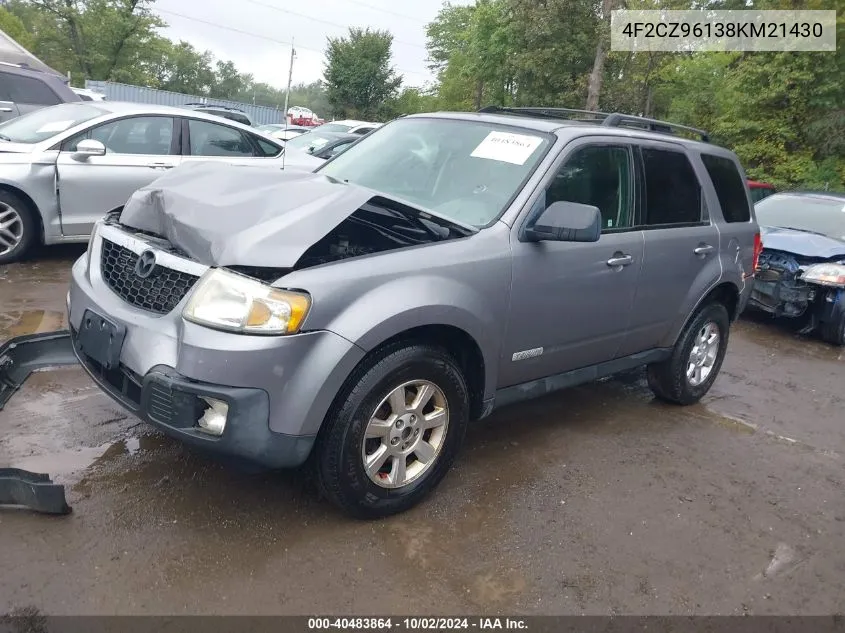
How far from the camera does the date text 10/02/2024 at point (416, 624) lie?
7.86 ft

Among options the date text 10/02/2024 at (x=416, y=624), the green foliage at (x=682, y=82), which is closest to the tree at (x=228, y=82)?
the green foliage at (x=682, y=82)

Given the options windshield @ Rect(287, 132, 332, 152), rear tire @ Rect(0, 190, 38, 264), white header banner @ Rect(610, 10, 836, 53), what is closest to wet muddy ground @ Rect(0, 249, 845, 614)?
rear tire @ Rect(0, 190, 38, 264)

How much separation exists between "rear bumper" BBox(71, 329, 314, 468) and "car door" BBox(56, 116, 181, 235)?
4277 mm

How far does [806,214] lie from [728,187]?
3990 millimetres

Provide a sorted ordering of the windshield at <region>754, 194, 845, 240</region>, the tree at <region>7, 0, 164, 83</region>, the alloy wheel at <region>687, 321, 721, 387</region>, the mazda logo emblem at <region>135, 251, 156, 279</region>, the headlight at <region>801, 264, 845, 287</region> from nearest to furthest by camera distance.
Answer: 1. the mazda logo emblem at <region>135, 251, 156, 279</region>
2. the alloy wheel at <region>687, 321, 721, 387</region>
3. the headlight at <region>801, 264, 845, 287</region>
4. the windshield at <region>754, 194, 845, 240</region>
5. the tree at <region>7, 0, 164, 83</region>

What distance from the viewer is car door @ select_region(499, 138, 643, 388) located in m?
3.29

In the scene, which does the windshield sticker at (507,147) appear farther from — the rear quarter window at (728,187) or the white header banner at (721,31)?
the white header banner at (721,31)

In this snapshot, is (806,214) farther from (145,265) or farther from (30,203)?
(30,203)

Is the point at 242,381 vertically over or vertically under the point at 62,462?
over

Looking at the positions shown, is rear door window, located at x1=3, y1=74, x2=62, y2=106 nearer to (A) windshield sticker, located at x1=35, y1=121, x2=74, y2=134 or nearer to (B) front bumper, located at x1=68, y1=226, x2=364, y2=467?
(A) windshield sticker, located at x1=35, y1=121, x2=74, y2=134

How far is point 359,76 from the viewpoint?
4841 cm

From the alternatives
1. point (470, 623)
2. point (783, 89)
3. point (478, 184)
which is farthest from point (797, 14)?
point (470, 623)

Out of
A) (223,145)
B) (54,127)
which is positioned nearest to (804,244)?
(223,145)

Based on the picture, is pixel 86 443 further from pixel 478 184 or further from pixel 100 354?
pixel 478 184
